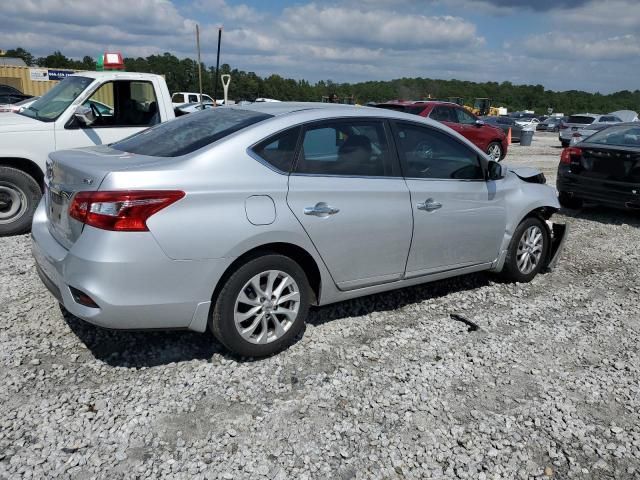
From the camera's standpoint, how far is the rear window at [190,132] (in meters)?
3.56

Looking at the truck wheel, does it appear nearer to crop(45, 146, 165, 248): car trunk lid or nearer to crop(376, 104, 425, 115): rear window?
crop(45, 146, 165, 248): car trunk lid

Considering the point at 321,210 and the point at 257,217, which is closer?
the point at 257,217

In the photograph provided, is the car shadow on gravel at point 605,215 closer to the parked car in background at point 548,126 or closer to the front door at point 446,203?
the front door at point 446,203

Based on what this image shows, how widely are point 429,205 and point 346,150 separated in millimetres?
820

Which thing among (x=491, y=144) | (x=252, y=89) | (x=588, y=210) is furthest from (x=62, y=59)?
(x=588, y=210)

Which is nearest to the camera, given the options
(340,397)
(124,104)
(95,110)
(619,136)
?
(340,397)

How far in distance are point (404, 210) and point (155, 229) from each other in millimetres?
1854

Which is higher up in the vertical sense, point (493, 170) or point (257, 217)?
point (493, 170)

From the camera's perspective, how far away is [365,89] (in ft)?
268

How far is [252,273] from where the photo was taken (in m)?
3.41

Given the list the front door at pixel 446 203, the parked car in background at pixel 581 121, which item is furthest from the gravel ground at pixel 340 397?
the parked car in background at pixel 581 121

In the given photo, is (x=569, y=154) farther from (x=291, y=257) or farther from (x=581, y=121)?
(x=581, y=121)

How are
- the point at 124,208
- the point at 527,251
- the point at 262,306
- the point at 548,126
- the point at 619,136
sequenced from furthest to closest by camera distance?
the point at 548,126, the point at 619,136, the point at 527,251, the point at 262,306, the point at 124,208

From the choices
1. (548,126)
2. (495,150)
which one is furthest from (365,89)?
(495,150)
